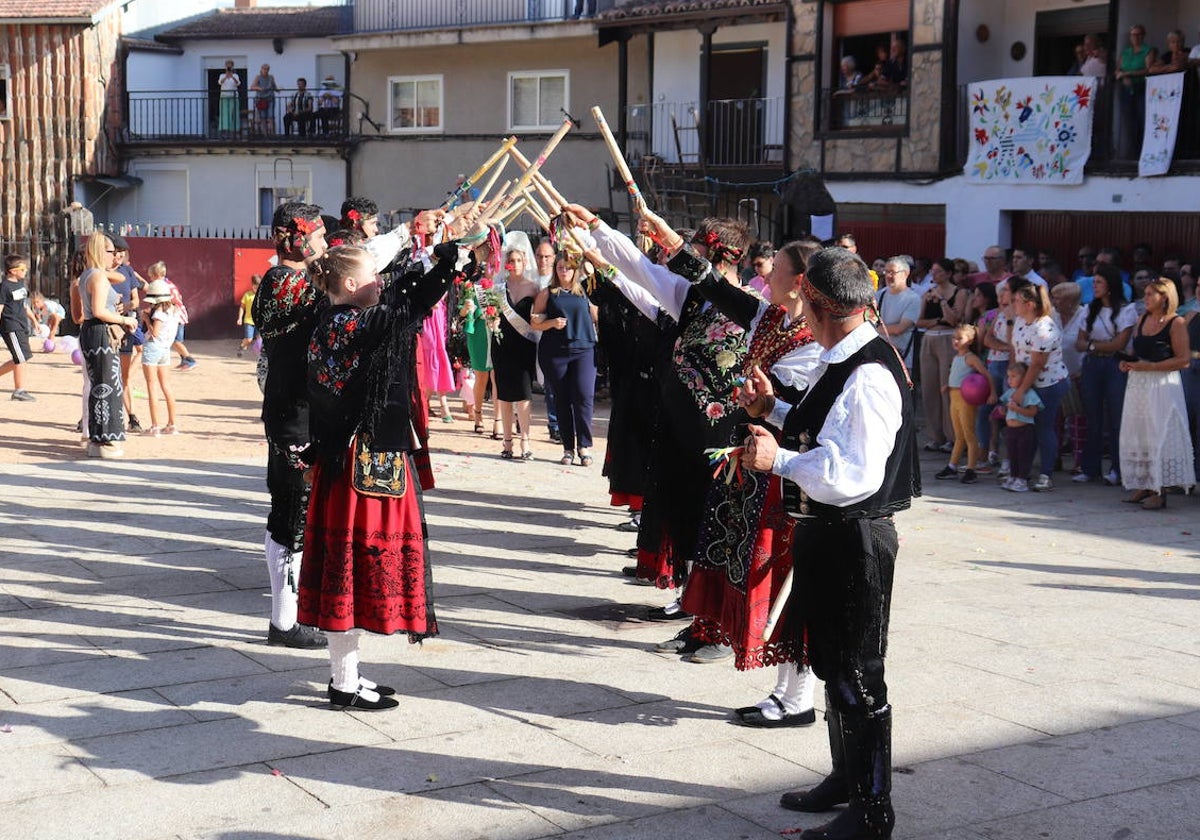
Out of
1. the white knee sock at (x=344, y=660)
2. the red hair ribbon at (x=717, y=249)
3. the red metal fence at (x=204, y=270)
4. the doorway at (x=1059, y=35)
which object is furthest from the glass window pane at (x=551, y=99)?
the white knee sock at (x=344, y=660)

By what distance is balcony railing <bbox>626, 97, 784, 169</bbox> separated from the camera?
2373cm

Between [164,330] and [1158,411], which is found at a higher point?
[164,330]

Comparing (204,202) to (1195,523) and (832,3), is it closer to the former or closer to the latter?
(832,3)

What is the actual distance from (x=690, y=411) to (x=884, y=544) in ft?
7.31

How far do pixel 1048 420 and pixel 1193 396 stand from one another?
3.58ft

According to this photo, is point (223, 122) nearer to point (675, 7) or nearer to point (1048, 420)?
point (675, 7)

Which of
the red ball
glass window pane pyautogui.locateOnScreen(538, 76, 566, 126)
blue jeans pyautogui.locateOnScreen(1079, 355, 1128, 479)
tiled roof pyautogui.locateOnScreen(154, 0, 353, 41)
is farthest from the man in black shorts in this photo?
tiled roof pyautogui.locateOnScreen(154, 0, 353, 41)

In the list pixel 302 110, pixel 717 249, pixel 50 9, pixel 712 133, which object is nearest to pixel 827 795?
pixel 717 249

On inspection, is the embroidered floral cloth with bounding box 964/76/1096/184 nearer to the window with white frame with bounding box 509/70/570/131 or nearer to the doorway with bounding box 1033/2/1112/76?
Answer: the doorway with bounding box 1033/2/1112/76

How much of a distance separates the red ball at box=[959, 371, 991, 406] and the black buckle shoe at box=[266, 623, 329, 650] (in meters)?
6.90

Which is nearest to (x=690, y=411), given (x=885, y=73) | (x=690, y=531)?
(x=690, y=531)

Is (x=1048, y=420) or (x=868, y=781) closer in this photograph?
(x=868, y=781)

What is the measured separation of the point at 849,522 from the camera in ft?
14.7

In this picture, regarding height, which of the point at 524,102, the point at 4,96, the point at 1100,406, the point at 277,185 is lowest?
the point at 1100,406
